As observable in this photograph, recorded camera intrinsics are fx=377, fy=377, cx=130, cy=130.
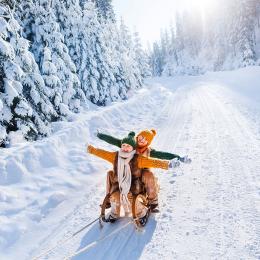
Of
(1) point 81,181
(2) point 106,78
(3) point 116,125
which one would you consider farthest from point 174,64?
(1) point 81,181

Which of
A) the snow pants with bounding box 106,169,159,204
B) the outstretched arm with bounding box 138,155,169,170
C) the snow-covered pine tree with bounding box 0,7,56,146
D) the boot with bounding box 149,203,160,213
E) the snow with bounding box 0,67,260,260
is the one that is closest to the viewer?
the snow with bounding box 0,67,260,260

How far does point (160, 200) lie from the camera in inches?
281

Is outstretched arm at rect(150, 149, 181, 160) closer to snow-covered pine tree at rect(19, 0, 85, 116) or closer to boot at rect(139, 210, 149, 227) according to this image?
boot at rect(139, 210, 149, 227)

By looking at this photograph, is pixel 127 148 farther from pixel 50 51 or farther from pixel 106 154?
pixel 50 51

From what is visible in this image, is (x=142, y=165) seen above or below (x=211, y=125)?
above

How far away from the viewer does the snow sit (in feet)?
17.5

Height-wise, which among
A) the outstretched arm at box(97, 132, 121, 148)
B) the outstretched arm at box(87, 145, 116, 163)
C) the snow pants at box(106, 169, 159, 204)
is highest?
the outstretched arm at box(97, 132, 121, 148)

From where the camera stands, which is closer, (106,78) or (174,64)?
(106,78)

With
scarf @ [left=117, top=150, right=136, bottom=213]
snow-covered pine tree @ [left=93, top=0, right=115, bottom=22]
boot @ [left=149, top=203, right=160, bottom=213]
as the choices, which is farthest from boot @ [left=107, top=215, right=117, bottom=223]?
snow-covered pine tree @ [left=93, top=0, right=115, bottom=22]

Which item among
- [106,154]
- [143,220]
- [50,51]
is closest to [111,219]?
[143,220]

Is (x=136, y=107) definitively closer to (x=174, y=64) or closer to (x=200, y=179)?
(x=200, y=179)

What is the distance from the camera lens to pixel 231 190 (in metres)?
7.00

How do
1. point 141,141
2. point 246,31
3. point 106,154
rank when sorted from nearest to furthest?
point 106,154
point 141,141
point 246,31

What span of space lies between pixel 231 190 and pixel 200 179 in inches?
41.7
